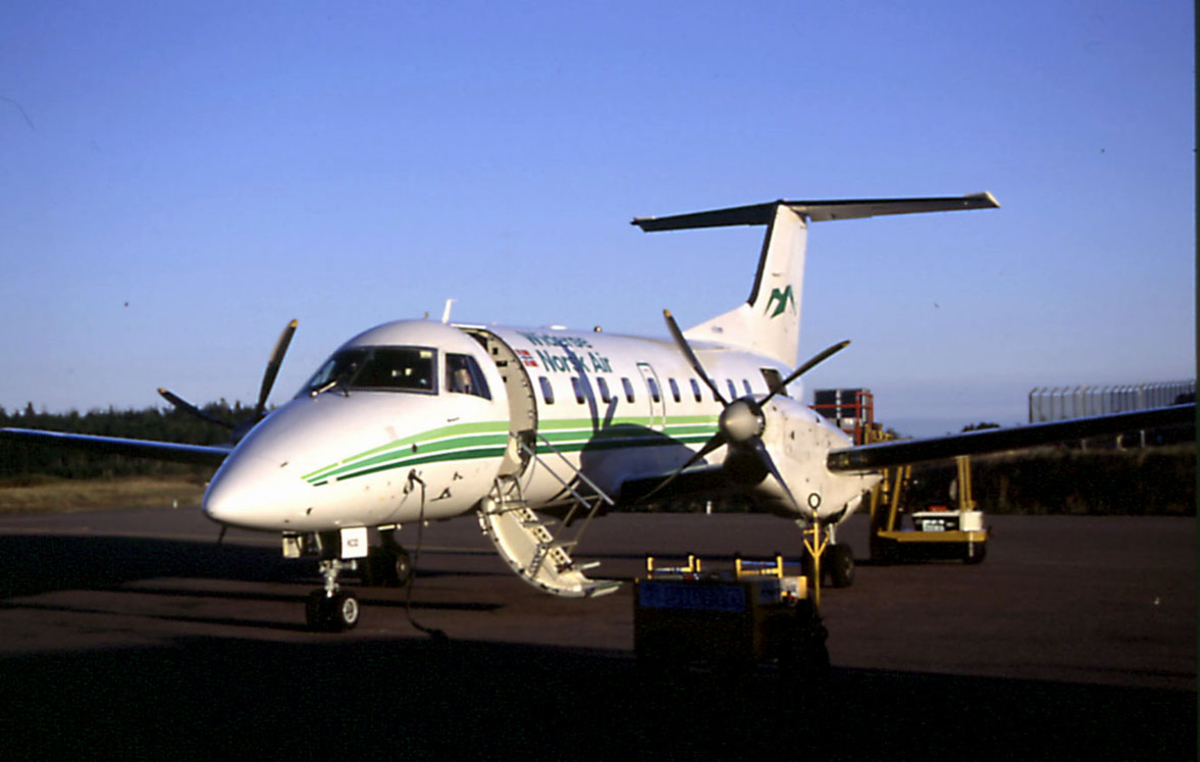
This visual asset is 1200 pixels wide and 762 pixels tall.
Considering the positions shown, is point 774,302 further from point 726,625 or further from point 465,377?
point 726,625

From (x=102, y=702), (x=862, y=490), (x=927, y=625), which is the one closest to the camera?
(x=102, y=702)

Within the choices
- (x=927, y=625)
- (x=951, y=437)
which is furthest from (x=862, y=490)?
(x=927, y=625)

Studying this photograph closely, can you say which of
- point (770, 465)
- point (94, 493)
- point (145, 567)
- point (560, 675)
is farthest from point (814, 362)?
point (94, 493)

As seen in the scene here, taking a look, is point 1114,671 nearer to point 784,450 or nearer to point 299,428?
point 784,450

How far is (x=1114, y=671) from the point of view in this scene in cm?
942

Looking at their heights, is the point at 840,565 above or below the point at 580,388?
below

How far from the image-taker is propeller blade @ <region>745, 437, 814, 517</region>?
549 inches

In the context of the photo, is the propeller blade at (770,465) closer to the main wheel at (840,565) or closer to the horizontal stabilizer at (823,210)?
the main wheel at (840,565)

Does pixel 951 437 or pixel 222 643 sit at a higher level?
pixel 951 437

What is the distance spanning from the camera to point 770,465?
14.4m

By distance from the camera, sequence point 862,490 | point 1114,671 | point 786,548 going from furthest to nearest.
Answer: point 786,548, point 862,490, point 1114,671

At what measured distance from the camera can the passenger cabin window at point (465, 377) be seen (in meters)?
13.3

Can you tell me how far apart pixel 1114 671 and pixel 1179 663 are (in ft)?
2.80

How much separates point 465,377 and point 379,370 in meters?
1.08
